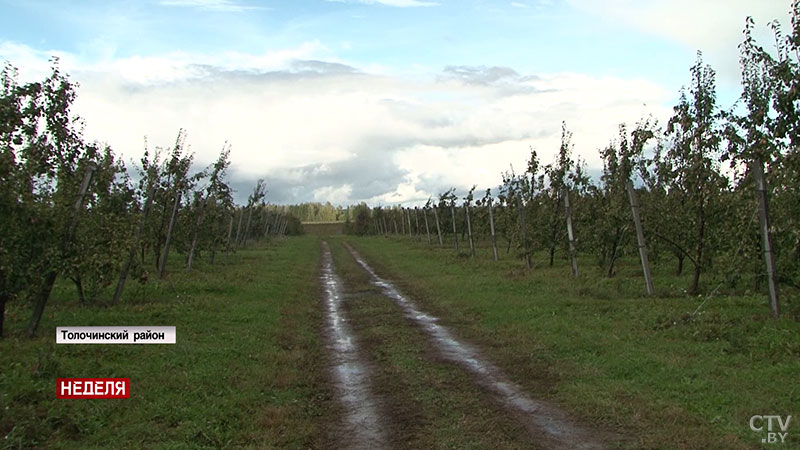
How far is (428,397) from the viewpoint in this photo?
7.36 meters

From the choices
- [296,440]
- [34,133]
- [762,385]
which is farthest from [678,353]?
[34,133]

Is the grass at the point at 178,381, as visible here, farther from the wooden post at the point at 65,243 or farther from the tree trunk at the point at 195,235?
the tree trunk at the point at 195,235

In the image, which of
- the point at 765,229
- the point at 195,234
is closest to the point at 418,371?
the point at 765,229

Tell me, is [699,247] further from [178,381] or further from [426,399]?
[178,381]

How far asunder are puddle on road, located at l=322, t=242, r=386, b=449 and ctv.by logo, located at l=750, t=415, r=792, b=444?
3.65 meters

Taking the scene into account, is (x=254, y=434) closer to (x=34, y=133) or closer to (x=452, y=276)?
(x=34, y=133)

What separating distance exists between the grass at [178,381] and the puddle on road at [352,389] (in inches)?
10.4

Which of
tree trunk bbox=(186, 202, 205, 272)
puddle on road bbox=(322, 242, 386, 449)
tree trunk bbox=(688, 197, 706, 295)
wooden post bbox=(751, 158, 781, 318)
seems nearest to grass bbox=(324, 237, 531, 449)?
puddle on road bbox=(322, 242, 386, 449)

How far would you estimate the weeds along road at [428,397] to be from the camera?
5961 millimetres

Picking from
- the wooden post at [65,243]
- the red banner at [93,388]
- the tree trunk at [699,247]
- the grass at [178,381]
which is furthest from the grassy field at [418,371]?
the tree trunk at [699,247]

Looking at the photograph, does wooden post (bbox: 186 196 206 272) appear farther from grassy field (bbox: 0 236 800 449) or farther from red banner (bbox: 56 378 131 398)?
red banner (bbox: 56 378 131 398)

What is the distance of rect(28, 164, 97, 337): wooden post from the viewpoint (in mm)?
9914

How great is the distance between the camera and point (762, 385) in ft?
24.4

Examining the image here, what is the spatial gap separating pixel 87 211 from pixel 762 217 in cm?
1200
